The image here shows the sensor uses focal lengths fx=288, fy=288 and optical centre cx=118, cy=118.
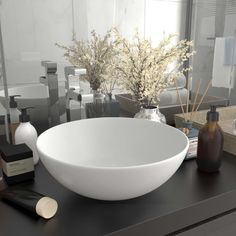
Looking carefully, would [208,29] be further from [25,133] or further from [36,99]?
[25,133]

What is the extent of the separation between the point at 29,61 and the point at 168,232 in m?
0.79

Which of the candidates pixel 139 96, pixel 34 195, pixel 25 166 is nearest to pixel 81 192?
pixel 34 195

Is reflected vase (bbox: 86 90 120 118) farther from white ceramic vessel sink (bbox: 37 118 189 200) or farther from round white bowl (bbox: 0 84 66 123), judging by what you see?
white ceramic vessel sink (bbox: 37 118 189 200)

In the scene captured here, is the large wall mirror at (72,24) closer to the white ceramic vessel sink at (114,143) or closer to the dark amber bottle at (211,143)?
the white ceramic vessel sink at (114,143)

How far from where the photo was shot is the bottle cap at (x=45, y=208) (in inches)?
25.8

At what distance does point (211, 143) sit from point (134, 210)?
1.09 feet

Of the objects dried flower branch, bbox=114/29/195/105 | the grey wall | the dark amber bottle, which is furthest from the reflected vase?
the grey wall

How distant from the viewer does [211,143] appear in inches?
34.4

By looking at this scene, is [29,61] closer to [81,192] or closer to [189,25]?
[81,192]

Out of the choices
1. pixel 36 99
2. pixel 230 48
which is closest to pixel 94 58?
pixel 36 99

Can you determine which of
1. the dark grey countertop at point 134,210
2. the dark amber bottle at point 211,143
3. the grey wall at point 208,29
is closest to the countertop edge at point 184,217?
the dark grey countertop at point 134,210

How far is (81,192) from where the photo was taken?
0.68 meters

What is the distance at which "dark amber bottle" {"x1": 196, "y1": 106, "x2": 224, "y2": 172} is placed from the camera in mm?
869

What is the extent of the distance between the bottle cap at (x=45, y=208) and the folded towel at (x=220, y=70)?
52.3 inches
